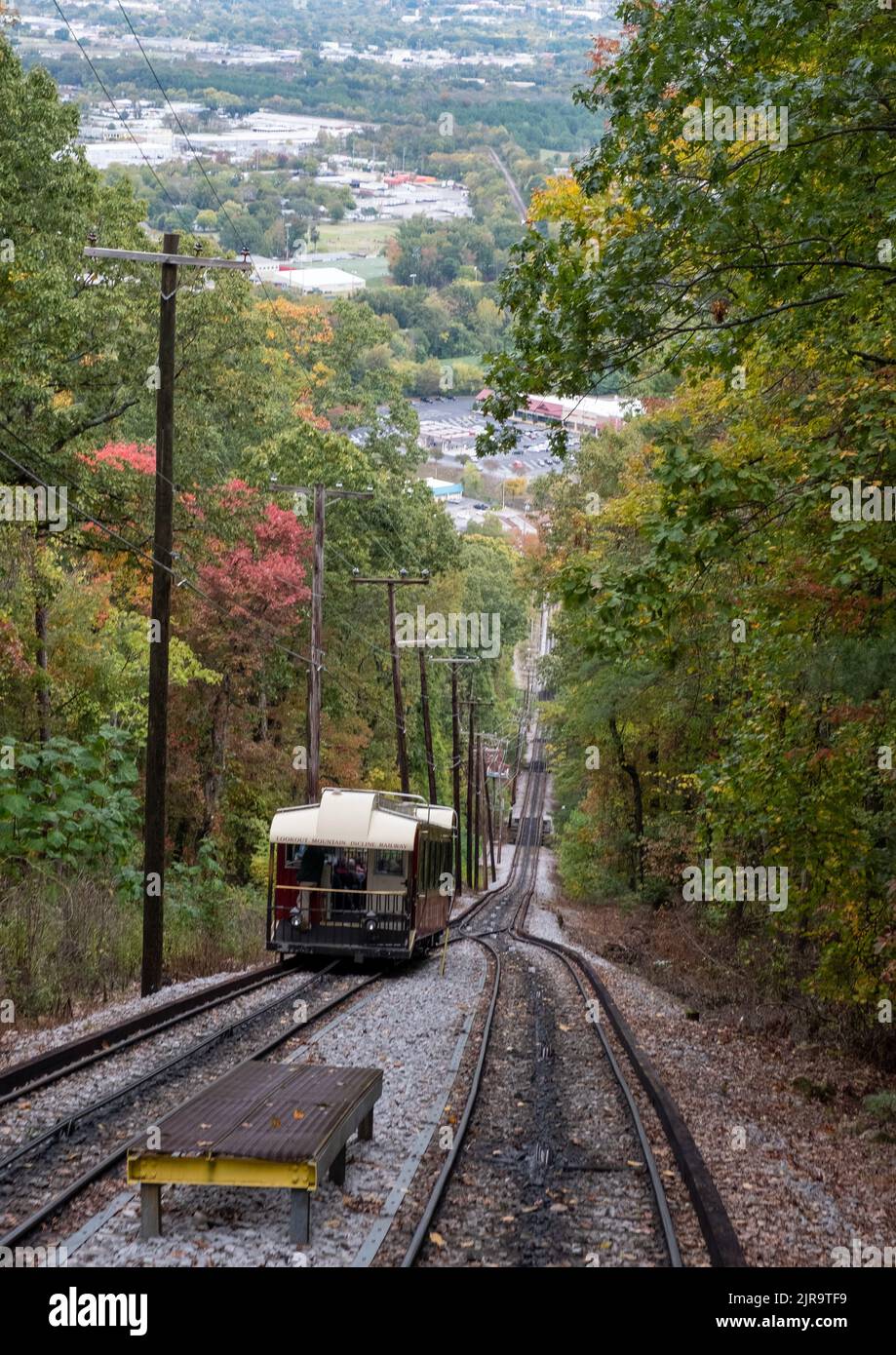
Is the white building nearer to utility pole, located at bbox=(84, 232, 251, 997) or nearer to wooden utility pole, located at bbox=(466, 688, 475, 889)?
wooden utility pole, located at bbox=(466, 688, 475, 889)

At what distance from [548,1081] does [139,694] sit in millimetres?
19495

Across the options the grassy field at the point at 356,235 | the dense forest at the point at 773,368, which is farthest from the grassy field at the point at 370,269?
the dense forest at the point at 773,368

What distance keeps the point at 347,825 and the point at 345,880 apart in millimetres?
1024

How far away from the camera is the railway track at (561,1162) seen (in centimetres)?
792

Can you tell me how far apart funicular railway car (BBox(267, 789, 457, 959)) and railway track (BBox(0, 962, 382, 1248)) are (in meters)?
7.22

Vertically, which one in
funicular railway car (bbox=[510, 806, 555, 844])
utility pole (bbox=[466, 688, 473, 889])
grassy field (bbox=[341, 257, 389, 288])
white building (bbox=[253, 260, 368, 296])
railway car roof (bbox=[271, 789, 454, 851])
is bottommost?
funicular railway car (bbox=[510, 806, 555, 844])

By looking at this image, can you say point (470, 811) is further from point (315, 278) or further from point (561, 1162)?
point (315, 278)

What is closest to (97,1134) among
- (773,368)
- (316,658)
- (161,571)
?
(161,571)

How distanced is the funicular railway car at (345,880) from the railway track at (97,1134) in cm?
722

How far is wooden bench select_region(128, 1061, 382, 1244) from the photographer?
7504 millimetres

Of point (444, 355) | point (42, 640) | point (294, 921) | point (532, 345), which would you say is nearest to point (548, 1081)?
point (532, 345)

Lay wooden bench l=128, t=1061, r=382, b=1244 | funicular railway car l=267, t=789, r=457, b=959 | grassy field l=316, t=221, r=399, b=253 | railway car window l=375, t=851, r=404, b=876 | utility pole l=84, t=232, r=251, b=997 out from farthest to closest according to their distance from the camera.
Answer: grassy field l=316, t=221, r=399, b=253 → railway car window l=375, t=851, r=404, b=876 → funicular railway car l=267, t=789, r=457, b=959 → utility pole l=84, t=232, r=251, b=997 → wooden bench l=128, t=1061, r=382, b=1244

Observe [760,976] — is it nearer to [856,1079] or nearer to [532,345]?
[856,1079]

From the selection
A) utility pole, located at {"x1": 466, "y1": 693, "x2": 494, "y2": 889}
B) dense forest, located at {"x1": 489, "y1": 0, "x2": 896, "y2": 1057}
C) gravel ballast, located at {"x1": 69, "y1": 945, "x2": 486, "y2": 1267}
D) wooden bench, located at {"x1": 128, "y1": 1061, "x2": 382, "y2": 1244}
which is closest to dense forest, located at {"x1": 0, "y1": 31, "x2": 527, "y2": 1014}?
gravel ballast, located at {"x1": 69, "y1": 945, "x2": 486, "y2": 1267}
